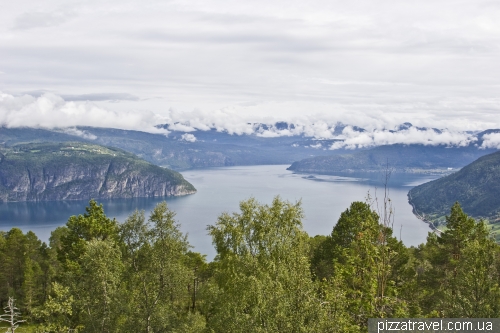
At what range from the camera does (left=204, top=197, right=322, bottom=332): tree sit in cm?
1400

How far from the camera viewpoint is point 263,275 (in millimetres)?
17000

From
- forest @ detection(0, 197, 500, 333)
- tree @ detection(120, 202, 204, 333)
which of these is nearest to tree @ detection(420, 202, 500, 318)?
forest @ detection(0, 197, 500, 333)

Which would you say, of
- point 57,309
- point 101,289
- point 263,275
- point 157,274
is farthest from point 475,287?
point 57,309

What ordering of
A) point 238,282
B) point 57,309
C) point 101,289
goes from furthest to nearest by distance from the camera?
point 101,289 < point 57,309 < point 238,282

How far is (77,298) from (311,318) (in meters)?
13.8

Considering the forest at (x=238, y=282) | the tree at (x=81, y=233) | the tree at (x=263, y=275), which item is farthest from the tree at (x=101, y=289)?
A: the tree at (x=81, y=233)

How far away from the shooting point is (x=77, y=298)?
72.5ft

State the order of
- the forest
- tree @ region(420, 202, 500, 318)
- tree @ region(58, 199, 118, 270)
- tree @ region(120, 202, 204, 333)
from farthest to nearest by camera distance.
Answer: tree @ region(58, 199, 118, 270)
tree @ region(120, 202, 204, 333)
tree @ region(420, 202, 500, 318)
the forest

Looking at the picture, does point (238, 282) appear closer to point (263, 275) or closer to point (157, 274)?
point (263, 275)

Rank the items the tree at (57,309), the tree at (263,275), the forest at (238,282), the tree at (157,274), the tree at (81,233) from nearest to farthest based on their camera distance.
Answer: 1. the forest at (238,282)
2. the tree at (263,275)
3. the tree at (57,309)
4. the tree at (157,274)
5. the tree at (81,233)

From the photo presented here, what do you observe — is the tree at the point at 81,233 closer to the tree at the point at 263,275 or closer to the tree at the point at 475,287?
the tree at the point at 263,275

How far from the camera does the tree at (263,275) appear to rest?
1400cm

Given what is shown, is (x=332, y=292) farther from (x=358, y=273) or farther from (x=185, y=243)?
(x=185, y=243)

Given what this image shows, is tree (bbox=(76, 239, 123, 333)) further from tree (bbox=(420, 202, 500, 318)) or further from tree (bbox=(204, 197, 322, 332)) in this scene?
tree (bbox=(420, 202, 500, 318))
